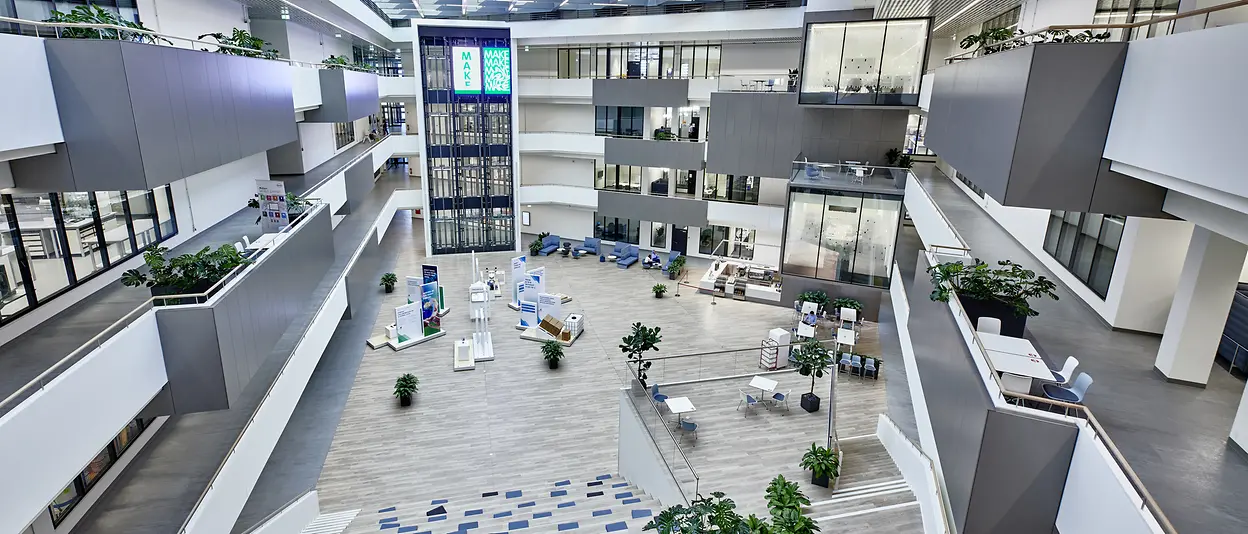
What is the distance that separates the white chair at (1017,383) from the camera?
682 cm

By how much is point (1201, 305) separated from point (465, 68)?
27073 millimetres

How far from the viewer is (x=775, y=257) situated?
26516 millimetres

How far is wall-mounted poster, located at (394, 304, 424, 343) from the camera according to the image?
1989 cm

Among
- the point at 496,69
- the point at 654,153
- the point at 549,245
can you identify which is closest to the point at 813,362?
the point at 654,153

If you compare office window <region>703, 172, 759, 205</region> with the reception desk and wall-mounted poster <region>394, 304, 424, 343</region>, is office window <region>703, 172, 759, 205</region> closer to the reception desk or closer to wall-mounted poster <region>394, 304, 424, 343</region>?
the reception desk

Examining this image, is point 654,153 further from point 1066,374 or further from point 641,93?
point 1066,374

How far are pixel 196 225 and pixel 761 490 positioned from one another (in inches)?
546

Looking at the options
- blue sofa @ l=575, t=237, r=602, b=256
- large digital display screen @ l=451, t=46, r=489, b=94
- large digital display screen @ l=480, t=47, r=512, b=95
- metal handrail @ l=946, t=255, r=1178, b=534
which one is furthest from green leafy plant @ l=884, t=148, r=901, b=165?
large digital display screen @ l=451, t=46, r=489, b=94

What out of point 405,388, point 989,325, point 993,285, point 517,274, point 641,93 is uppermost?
point 641,93

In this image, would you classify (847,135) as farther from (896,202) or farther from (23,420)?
(23,420)

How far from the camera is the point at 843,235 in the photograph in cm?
2144

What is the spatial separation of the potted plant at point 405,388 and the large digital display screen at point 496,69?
16.5 metres

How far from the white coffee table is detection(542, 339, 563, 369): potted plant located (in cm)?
534

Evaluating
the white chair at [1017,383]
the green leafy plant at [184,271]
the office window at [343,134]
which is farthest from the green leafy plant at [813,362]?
the office window at [343,134]
